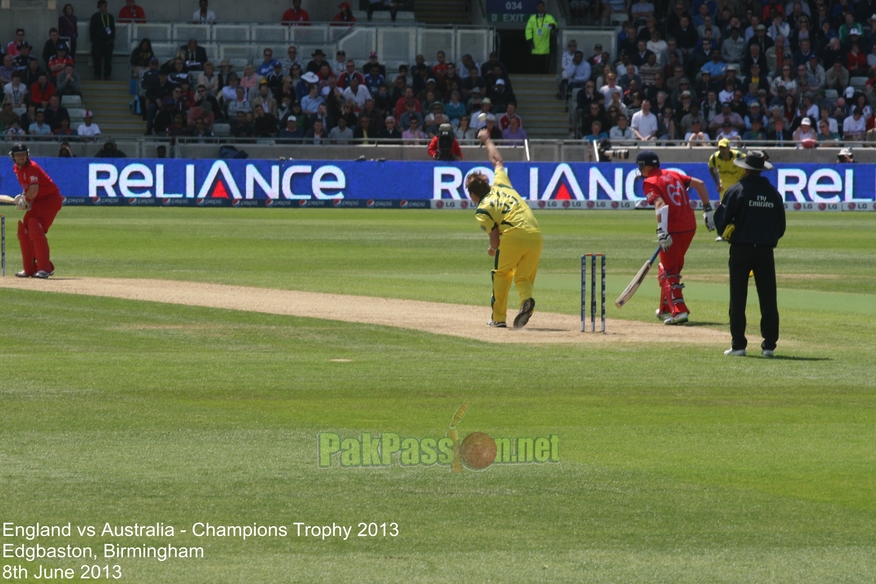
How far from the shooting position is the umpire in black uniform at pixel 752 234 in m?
12.9

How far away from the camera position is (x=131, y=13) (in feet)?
141

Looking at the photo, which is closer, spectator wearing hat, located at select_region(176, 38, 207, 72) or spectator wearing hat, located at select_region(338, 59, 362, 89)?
spectator wearing hat, located at select_region(338, 59, 362, 89)

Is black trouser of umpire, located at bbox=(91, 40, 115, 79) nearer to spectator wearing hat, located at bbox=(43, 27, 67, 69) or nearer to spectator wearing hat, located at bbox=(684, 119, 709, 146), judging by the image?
spectator wearing hat, located at bbox=(43, 27, 67, 69)

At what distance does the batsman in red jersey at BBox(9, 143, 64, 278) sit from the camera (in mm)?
19219

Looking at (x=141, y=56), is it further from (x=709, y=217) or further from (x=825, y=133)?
(x=709, y=217)

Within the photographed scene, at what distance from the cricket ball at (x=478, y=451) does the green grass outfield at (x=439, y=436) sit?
0.15 metres

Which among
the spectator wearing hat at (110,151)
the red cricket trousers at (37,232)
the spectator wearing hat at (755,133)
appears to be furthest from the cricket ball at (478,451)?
the spectator wearing hat at (755,133)

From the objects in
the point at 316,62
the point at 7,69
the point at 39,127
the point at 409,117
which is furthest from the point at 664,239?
the point at 7,69

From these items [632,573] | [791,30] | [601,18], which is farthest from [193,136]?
[632,573]

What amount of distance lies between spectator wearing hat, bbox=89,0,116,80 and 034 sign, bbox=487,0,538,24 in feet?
44.0

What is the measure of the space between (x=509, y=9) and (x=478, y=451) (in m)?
40.2

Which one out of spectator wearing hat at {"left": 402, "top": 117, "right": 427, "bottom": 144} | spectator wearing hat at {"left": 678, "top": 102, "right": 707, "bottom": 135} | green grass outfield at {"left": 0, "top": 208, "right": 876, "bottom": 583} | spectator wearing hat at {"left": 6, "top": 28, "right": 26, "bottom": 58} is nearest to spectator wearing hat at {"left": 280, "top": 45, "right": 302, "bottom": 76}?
spectator wearing hat at {"left": 402, "top": 117, "right": 427, "bottom": 144}

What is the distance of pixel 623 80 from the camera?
4084cm

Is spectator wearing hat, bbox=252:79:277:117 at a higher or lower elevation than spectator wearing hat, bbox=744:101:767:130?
higher
